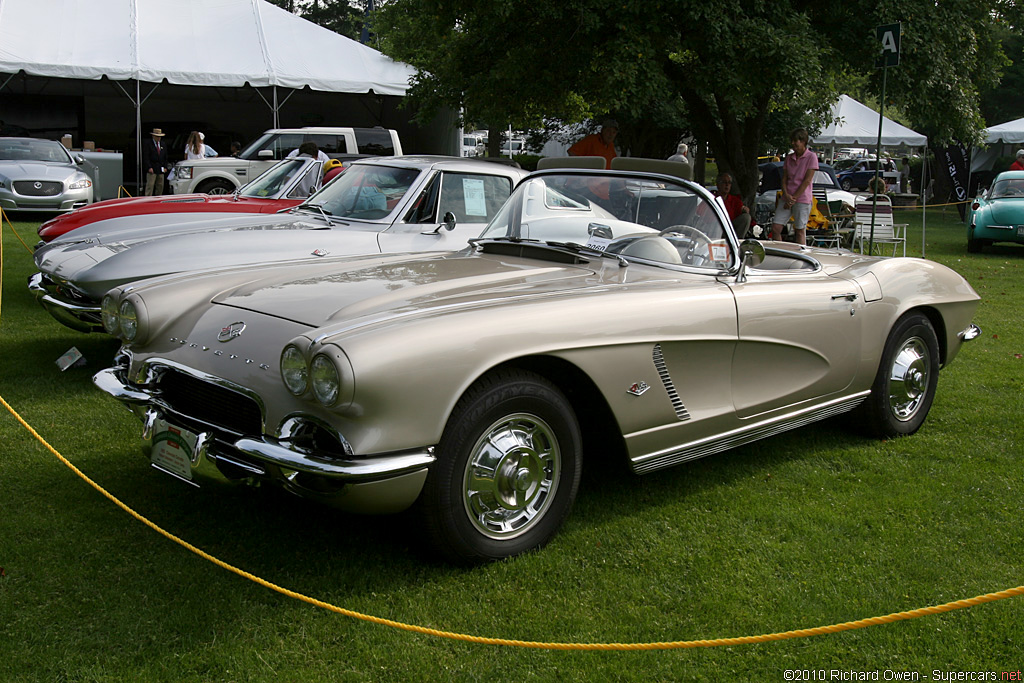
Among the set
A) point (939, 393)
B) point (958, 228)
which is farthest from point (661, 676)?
point (958, 228)

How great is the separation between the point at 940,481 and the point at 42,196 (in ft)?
50.4

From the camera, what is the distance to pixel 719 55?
10.4 meters

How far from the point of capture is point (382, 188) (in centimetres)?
684

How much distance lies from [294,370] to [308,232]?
12.7 feet

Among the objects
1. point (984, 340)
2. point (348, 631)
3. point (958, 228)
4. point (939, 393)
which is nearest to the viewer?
point (348, 631)

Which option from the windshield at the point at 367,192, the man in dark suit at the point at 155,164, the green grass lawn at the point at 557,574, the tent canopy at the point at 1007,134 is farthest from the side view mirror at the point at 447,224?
the tent canopy at the point at 1007,134

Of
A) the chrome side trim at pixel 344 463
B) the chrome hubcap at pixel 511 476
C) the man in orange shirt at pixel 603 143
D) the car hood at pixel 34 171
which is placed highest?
the man in orange shirt at pixel 603 143

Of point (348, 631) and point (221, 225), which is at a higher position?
point (221, 225)

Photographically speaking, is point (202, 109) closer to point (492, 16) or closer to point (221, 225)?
point (492, 16)

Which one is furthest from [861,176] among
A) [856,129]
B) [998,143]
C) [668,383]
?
[668,383]

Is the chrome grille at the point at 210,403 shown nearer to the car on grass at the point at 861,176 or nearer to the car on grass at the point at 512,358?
the car on grass at the point at 512,358

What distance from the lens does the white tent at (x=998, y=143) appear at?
2355cm

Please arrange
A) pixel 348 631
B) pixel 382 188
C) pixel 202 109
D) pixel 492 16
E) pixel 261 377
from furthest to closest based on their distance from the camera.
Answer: pixel 202 109 → pixel 492 16 → pixel 382 188 → pixel 261 377 → pixel 348 631

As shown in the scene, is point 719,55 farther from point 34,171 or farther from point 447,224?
point 34,171
